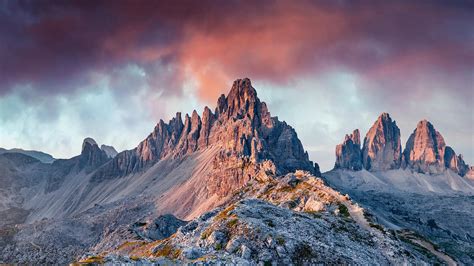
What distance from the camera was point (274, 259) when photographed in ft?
259

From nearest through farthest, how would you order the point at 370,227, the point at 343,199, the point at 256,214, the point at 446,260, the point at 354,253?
the point at 354,253, the point at 256,214, the point at 370,227, the point at 446,260, the point at 343,199

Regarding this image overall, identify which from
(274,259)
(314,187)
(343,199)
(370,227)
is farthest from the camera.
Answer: (314,187)

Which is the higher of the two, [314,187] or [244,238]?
[314,187]

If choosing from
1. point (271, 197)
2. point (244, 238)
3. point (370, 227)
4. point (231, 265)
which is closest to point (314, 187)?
point (271, 197)

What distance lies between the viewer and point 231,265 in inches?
2741

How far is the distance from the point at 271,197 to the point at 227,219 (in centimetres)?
9463

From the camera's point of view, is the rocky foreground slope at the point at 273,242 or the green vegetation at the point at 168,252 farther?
the green vegetation at the point at 168,252

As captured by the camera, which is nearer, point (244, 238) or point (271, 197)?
point (244, 238)

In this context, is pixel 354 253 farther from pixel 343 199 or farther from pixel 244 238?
pixel 343 199

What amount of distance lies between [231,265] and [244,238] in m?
13.8

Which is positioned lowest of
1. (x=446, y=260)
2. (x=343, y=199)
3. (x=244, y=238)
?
(x=446, y=260)

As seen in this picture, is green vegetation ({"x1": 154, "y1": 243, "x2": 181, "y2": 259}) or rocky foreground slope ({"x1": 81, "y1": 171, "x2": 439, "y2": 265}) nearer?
rocky foreground slope ({"x1": 81, "y1": 171, "x2": 439, "y2": 265})

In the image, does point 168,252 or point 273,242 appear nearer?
Result: point 273,242

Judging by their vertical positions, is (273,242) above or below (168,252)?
above
